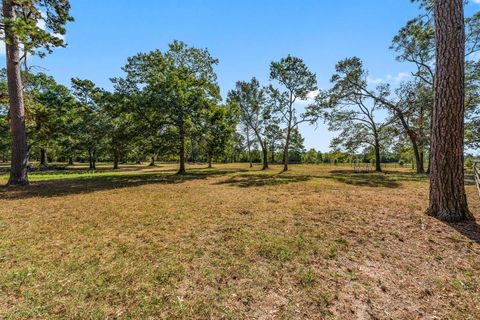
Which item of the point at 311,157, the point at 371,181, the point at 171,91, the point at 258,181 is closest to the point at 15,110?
the point at 171,91

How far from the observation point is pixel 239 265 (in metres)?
3.51

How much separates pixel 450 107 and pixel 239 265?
5.85 meters

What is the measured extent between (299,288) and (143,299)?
190 cm

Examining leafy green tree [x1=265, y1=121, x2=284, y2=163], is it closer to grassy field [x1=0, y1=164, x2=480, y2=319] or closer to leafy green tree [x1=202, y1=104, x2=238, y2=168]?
leafy green tree [x1=202, y1=104, x2=238, y2=168]

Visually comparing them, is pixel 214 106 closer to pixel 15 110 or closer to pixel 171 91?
pixel 171 91

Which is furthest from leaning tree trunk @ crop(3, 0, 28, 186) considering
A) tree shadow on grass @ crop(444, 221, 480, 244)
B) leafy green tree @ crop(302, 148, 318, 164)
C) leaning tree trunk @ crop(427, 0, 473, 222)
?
leafy green tree @ crop(302, 148, 318, 164)

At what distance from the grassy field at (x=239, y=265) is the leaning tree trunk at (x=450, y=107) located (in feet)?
2.32

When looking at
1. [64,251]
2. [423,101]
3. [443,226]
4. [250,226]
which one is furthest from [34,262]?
[423,101]

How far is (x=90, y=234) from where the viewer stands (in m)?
4.84

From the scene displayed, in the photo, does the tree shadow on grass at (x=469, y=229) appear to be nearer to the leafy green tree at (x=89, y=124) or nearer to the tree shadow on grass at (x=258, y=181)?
the tree shadow on grass at (x=258, y=181)

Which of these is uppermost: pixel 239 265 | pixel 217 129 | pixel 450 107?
pixel 217 129

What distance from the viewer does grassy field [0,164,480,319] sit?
2.56m

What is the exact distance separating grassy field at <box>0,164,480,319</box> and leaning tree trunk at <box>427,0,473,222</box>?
0.71 m

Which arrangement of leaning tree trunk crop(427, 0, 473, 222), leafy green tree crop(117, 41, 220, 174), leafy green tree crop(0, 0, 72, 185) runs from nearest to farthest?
1. leaning tree trunk crop(427, 0, 473, 222)
2. leafy green tree crop(0, 0, 72, 185)
3. leafy green tree crop(117, 41, 220, 174)
